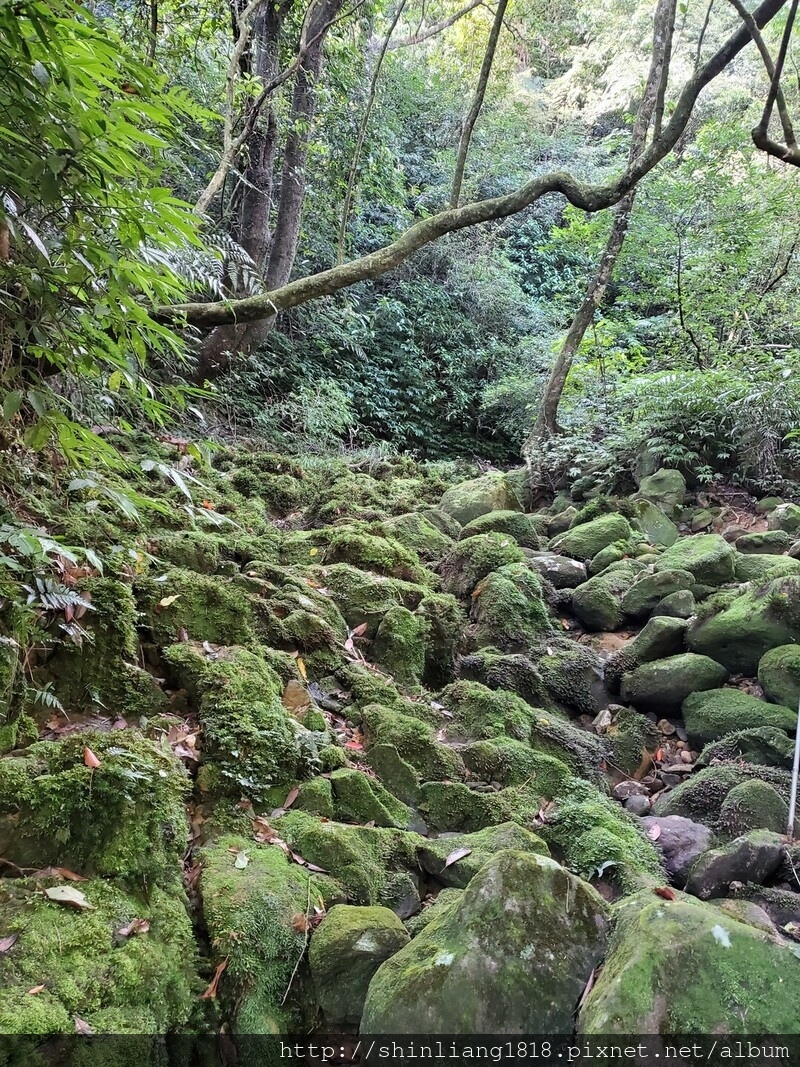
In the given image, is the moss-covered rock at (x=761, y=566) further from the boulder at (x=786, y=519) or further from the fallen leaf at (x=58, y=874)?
the fallen leaf at (x=58, y=874)

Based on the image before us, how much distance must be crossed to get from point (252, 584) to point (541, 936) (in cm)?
225

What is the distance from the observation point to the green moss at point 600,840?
9.04ft

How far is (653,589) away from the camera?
4879 mm

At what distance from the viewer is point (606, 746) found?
3832mm

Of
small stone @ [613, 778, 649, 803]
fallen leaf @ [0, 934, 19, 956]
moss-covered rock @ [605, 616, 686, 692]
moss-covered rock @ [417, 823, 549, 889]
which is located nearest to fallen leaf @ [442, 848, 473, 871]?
moss-covered rock @ [417, 823, 549, 889]

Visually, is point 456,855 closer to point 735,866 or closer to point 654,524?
point 735,866

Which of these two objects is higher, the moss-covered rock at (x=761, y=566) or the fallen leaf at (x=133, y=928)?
the moss-covered rock at (x=761, y=566)

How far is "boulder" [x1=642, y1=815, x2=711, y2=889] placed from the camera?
288 centimetres

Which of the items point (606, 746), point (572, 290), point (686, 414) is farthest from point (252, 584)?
point (572, 290)

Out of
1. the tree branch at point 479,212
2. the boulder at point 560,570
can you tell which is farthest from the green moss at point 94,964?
the boulder at point 560,570

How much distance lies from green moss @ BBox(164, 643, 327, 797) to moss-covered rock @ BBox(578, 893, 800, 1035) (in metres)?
1.32

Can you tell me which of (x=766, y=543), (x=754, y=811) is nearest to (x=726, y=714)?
(x=754, y=811)

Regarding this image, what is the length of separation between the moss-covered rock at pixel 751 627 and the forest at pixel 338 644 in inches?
1.1

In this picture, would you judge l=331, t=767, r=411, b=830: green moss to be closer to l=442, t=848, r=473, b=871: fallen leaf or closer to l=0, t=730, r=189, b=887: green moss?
l=442, t=848, r=473, b=871: fallen leaf
